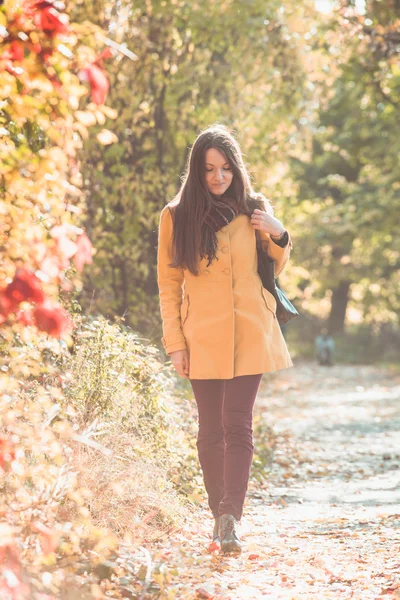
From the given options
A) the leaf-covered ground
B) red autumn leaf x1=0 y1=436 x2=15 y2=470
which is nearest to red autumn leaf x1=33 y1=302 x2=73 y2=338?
red autumn leaf x1=0 y1=436 x2=15 y2=470

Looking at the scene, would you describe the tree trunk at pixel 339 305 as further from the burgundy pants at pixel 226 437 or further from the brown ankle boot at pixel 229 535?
the brown ankle boot at pixel 229 535

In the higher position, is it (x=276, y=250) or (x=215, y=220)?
(x=215, y=220)

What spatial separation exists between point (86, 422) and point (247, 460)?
0.91 meters

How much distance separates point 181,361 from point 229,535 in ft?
2.92

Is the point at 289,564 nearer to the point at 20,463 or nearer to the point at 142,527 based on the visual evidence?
the point at 142,527

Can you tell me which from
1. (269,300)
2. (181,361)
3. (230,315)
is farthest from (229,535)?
(269,300)

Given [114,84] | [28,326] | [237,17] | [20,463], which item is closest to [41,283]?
[28,326]

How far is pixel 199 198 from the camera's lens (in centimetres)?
493

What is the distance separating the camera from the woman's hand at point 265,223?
4.81 m

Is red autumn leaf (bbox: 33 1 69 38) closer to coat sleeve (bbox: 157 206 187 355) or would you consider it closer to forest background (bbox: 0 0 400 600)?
forest background (bbox: 0 0 400 600)

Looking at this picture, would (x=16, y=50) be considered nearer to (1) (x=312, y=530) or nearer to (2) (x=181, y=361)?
(2) (x=181, y=361)

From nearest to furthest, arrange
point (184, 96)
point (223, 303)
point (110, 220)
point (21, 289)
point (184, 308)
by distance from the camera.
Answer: point (21, 289) < point (223, 303) < point (184, 308) < point (110, 220) < point (184, 96)

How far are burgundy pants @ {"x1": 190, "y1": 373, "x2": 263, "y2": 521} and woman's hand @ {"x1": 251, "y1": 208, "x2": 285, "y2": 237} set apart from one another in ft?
2.41

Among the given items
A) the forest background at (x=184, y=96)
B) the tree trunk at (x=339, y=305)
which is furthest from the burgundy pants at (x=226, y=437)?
the tree trunk at (x=339, y=305)
